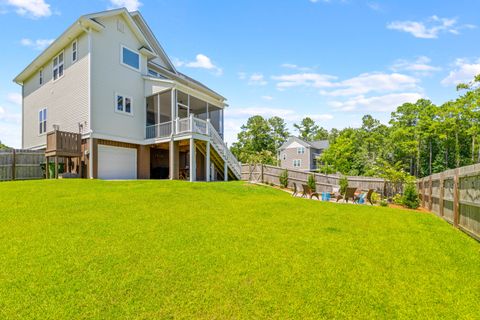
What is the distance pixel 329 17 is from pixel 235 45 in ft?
17.1

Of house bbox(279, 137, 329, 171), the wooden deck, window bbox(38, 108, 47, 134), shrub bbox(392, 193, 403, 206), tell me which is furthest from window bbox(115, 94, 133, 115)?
house bbox(279, 137, 329, 171)

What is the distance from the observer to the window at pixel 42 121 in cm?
1708

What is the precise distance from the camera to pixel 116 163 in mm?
14773

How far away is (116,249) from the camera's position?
431 centimetres

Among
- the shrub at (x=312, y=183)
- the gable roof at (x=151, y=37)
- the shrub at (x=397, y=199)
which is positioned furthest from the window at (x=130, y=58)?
the shrub at (x=397, y=199)

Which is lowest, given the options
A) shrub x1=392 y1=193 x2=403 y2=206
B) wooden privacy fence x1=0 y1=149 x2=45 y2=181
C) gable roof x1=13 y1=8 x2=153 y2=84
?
shrub x1=392 y1=193 x2=403 y2=206

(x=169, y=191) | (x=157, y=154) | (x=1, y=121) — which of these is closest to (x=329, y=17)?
(x=169, y=191)

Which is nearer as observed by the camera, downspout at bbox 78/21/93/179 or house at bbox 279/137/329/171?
downspout at bbox 78/21/93/179

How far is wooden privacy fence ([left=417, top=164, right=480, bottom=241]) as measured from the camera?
5336 mm

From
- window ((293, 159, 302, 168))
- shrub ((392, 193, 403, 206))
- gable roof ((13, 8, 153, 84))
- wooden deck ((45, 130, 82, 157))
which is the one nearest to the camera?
wooden deck ((45, 130, 82, 157))

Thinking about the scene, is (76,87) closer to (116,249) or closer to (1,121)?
(116,249)

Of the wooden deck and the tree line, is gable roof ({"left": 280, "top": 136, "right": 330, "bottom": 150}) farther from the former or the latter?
the wooden deck

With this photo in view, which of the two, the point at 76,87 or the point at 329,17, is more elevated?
the point at 329,17

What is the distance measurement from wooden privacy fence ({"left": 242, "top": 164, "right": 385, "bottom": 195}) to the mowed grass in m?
11.1
